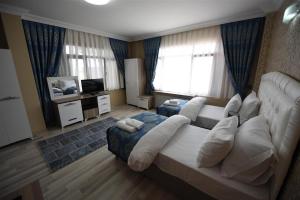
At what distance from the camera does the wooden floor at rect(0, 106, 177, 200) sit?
1527mm

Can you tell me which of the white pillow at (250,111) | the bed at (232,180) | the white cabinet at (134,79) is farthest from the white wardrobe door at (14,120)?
the white pillow at (250,111)

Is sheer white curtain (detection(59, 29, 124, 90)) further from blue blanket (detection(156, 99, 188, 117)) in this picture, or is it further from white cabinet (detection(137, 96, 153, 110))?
blue blanket (detection(156, 99, 188, 117))

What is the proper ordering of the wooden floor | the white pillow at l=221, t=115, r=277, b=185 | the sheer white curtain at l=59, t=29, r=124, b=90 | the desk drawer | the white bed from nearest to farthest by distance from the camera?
1. the white bed
2. the white pillow at l=221, t=115, r=277, b=185
3. the wooden floor
4. the sheer white curtain at l=59, t=29, r=124, b=90
5. the desk drawer

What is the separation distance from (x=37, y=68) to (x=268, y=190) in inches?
168

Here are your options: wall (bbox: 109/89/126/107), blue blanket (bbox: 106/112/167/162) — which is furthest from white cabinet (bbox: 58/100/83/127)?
blue blanket (bbox: 106/112/167/162)

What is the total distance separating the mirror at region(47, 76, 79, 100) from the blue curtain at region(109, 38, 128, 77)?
164cm

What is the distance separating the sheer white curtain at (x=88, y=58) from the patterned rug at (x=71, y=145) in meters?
1.66

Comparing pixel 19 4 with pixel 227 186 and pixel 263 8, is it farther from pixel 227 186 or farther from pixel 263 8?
pixel 263 8

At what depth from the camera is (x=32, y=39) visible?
2771mm

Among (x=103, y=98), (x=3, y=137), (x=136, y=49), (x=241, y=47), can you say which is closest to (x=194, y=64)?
(x=241, y=47)

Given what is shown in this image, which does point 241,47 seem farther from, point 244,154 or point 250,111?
point 244,154

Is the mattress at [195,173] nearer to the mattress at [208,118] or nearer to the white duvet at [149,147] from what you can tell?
the white duvet at [149,147]

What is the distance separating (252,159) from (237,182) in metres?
0.26

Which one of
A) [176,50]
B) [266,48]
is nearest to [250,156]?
[266,48]
